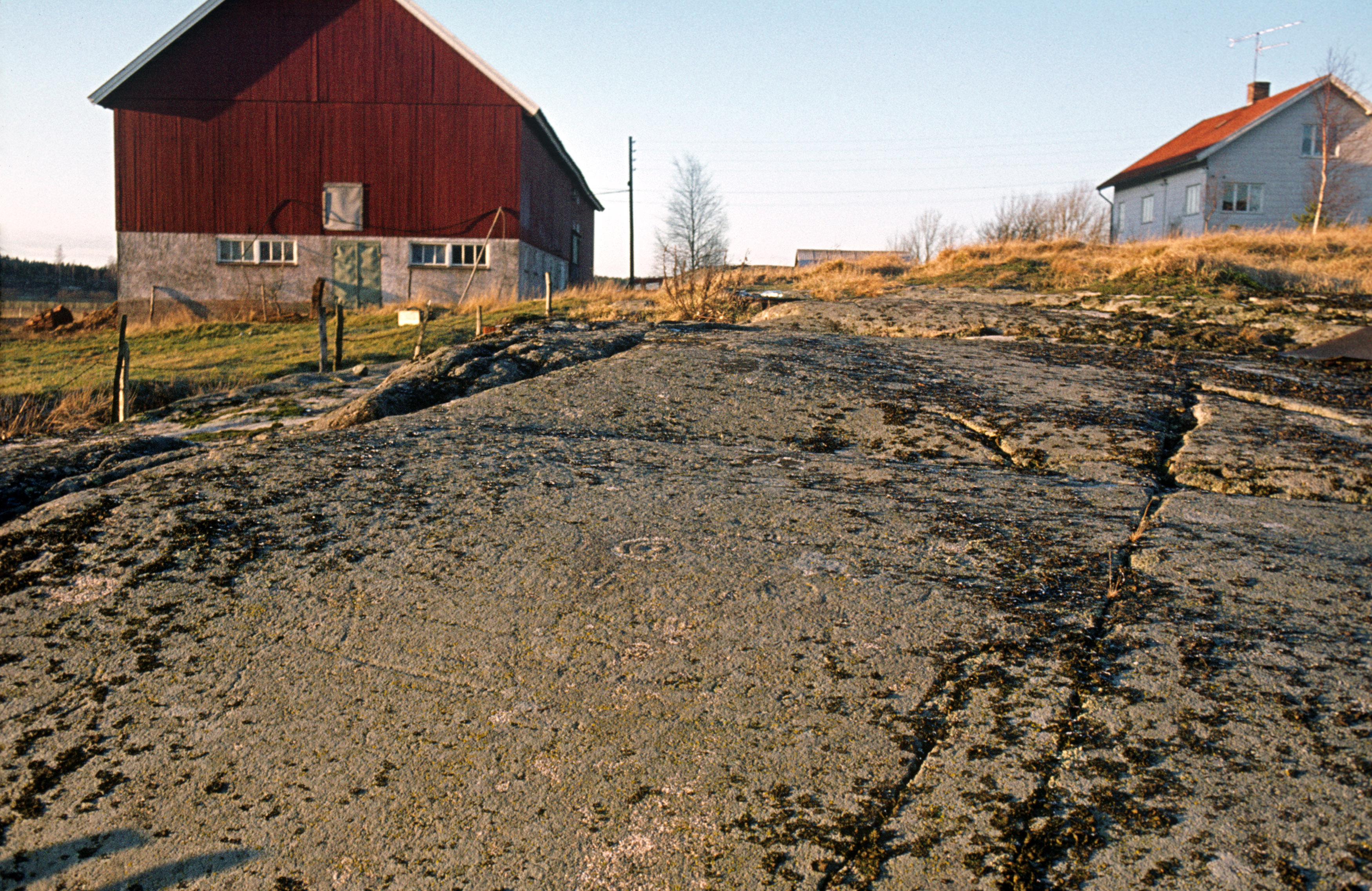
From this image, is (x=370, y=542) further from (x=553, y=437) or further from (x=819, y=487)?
(x=819, y=487)

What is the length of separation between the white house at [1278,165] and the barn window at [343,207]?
1070 inches

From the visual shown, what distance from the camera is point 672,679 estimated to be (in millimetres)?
1814

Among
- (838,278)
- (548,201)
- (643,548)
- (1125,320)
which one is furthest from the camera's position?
(548,201)

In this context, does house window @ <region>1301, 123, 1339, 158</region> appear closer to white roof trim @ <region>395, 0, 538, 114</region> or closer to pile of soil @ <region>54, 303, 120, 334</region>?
white roof trim @ <region>395, 0, 538, 114</region>

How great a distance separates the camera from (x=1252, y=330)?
5855mm

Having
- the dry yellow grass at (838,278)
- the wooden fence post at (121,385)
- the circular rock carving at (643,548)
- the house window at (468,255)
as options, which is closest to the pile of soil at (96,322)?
the house window at (468,255)

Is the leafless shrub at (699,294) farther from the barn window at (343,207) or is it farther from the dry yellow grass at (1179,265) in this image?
the barn window at (343,207)

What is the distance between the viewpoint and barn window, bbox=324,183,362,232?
2108 centimetres

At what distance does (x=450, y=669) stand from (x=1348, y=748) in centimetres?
169

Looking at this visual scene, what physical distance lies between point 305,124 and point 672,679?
74.3 ft

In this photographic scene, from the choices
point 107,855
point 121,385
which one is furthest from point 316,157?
point 107,855

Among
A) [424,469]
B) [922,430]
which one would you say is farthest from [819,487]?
[424,469]

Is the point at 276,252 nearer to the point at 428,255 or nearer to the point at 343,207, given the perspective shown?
the point at 343,207

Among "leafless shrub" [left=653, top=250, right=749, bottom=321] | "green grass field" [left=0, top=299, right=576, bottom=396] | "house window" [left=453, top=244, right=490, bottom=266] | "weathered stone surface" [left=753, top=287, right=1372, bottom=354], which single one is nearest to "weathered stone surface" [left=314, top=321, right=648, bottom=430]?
"weathered stone surface" [left=753, top=287, right=1372, bottom=354]
